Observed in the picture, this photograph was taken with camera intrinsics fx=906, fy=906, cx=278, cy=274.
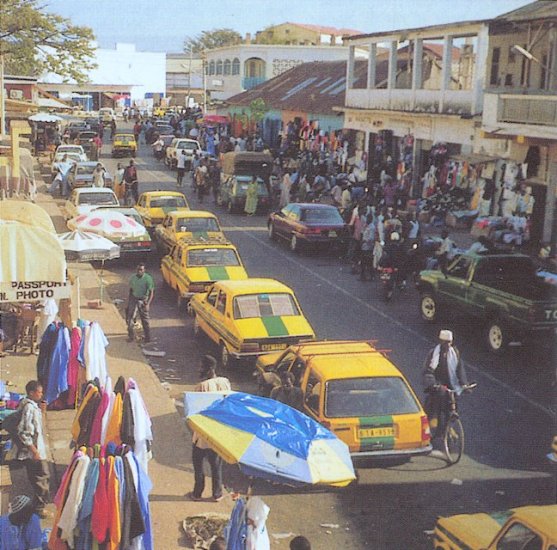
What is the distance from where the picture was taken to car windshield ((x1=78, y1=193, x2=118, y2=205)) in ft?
88.6

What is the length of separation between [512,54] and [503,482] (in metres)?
20.9

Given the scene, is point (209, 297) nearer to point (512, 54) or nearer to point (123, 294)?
point (123, 294)

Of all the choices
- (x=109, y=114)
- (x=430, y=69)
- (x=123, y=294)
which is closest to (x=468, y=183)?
(x=430, y=69)

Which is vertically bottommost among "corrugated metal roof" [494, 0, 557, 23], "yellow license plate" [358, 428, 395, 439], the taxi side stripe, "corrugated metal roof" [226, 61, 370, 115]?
"yellow license plate" [358, 428, 395, 439]

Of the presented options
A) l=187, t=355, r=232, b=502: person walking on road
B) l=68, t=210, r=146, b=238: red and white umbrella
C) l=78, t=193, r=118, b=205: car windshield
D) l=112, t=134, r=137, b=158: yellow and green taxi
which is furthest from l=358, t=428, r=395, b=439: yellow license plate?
l=112, t=134, r=137, b=158: yellow and green taxi

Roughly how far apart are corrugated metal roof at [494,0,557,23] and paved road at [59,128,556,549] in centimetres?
886

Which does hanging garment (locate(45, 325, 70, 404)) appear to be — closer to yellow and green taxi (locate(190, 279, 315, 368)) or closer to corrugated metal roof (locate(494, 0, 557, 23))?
yellow and green taxi (locate(190, 279, 315, 368))

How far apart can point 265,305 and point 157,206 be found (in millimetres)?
12646

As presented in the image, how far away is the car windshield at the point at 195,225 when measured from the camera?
73.0 feet

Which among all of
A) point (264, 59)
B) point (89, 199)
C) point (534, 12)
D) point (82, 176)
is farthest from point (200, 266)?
point (264, 59)

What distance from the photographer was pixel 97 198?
2723 cm

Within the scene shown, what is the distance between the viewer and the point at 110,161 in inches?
1980

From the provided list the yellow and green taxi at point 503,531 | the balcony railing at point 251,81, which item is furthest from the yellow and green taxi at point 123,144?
the yellow and green taxi at point 503,531

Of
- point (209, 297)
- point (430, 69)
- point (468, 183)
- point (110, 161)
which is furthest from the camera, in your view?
point (110, 161)
